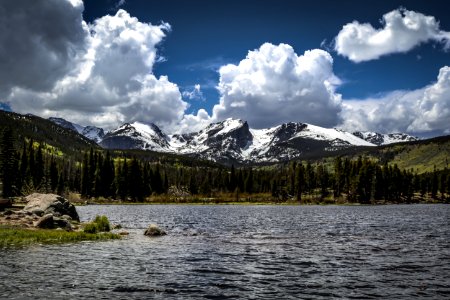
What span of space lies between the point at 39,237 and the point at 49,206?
779 inches

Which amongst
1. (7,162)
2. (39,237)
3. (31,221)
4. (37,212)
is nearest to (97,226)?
(31,221)

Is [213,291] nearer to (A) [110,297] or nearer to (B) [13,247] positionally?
(A) [110,297]

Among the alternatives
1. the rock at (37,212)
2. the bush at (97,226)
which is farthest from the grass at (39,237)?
the rock at (37,212)

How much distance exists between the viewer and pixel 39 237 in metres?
44.6

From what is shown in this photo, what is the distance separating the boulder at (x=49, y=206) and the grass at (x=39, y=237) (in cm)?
1411

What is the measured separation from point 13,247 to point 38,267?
11.1 m

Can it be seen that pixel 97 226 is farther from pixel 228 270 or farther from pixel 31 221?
pixel 228 270

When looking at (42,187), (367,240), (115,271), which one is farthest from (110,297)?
(42,187)

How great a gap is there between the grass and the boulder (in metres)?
14.1

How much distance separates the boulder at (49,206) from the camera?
61753 mm

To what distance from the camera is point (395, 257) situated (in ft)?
122

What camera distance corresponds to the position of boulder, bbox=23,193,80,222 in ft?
203

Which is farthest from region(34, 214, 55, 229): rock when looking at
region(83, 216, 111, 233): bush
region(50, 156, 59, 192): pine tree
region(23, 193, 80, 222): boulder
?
region(50, 156, 59, 192): pine tree

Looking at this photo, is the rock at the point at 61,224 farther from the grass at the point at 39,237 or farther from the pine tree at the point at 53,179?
the pine tree at the point at 53,179
